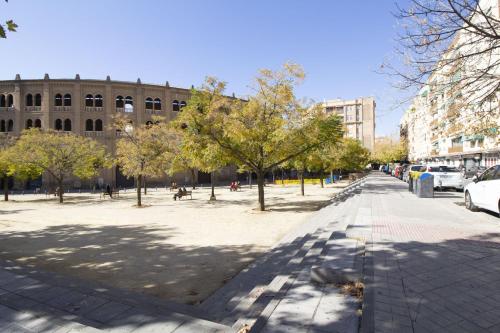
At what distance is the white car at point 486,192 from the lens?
8.22 meters

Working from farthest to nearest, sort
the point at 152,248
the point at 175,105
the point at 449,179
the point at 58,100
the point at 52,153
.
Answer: the point at 175,105 → the point at 58,100 → the point at 52,153 → the point at 449,179 → the point at 152,248

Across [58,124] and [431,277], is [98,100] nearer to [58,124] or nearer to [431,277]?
[58,124]

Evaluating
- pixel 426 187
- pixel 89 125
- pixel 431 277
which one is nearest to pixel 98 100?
pixel 89 125

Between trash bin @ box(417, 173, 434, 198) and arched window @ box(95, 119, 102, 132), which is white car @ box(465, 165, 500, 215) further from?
arched window @ box(95, 119, 102, 132)

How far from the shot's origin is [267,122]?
13.4 meters

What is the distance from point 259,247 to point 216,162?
27.4ft

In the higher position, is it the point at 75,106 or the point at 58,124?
the point at 75,106

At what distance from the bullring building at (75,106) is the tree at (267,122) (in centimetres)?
2764

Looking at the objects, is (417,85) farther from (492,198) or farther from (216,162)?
(216,162)

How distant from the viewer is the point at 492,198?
836 cm

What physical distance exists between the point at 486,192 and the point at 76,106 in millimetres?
43488

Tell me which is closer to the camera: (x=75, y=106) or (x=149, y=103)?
(x=75, y=106)

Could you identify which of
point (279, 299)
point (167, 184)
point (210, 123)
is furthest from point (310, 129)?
point (167, 184)

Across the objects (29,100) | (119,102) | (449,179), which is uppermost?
(119,102)
